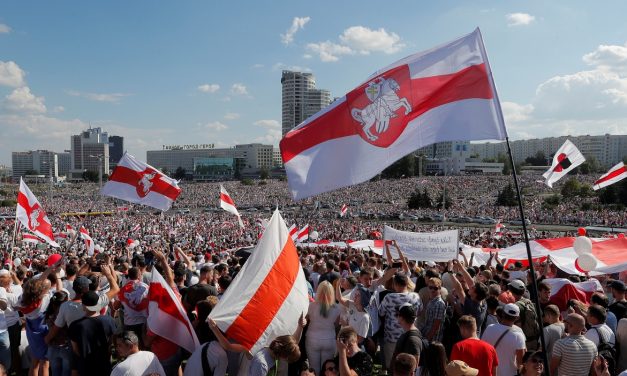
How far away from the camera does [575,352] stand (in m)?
4.48

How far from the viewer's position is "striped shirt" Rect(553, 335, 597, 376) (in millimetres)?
4473

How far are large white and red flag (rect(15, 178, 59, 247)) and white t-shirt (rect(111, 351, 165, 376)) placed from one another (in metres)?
8.64

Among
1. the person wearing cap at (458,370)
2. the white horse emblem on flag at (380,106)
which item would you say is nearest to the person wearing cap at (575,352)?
the person wearing cap at (458,370)

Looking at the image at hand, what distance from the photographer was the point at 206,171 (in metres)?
169

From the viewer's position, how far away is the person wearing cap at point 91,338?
4828 mm

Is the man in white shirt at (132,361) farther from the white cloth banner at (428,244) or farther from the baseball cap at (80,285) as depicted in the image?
the white cloth banner at (428,244)

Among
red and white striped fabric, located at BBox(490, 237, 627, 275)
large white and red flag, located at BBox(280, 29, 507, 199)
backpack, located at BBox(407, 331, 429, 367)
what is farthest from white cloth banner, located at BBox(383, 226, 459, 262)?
backpack, located at BBox(407, 331, 429, 367)

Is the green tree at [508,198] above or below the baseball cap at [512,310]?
below

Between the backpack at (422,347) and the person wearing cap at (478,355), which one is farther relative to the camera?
the backpack at (422,347)

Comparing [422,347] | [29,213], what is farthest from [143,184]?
[422,347]

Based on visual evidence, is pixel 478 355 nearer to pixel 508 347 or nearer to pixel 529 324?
pixel 508 347

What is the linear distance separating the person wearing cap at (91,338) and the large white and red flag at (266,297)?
1619 mm

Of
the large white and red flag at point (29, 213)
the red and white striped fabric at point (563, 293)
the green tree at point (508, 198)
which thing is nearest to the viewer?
the red and white striped fabric at point (563, 293)

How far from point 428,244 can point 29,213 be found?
892 cm
